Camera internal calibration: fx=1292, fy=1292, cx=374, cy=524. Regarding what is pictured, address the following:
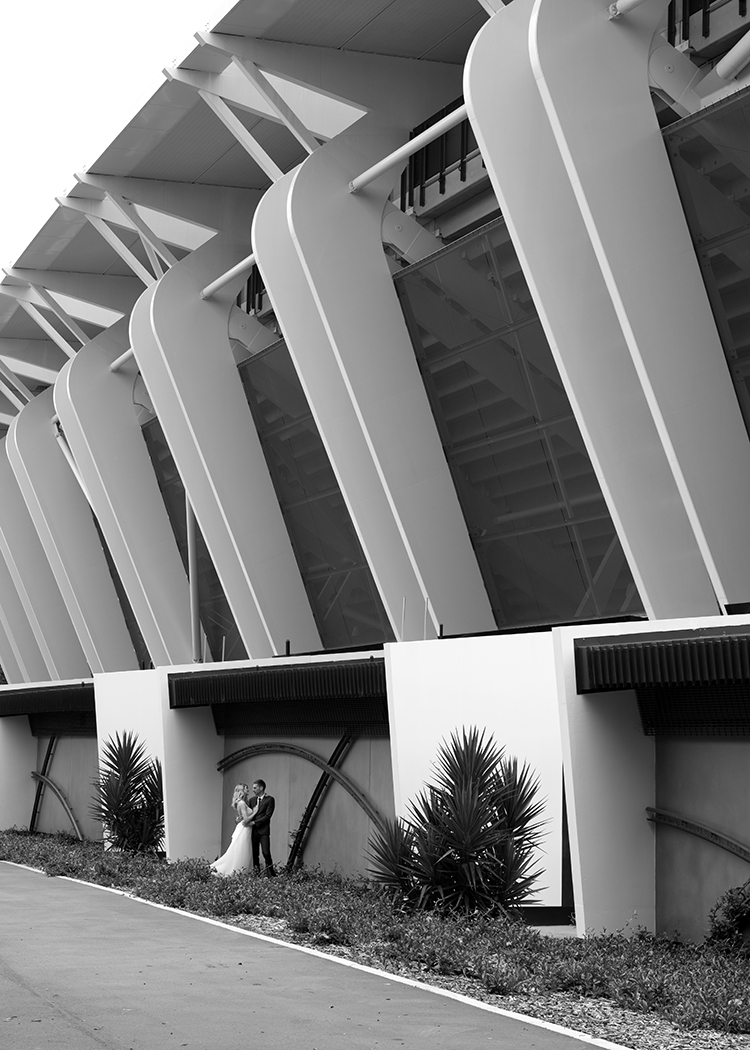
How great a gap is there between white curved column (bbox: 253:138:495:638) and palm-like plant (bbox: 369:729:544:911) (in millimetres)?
6906

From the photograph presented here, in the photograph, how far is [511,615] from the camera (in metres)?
19.9

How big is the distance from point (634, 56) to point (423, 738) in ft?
26.6

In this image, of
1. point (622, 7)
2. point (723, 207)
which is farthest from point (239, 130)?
point (723, 207)

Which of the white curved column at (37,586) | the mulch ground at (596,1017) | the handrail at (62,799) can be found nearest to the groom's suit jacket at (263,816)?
the mulch ground at (596,1017)

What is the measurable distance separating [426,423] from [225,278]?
5443mm

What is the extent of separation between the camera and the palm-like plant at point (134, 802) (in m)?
21.0

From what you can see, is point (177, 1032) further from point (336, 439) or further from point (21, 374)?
point (21, 374)

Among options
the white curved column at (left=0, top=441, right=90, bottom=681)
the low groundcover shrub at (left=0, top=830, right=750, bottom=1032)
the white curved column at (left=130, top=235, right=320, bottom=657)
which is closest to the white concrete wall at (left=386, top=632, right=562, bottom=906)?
the low groundcover shrub at (left=0, top=830, right=750, bottom=1032)

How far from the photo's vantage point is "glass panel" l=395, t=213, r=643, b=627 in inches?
701

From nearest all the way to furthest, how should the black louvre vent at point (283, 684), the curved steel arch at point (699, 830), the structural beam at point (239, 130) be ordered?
1. the curved steel arch at point (699, 830)
2. the black louvre vent at point (283, 684)
3. the structural beam at point (239, 130)

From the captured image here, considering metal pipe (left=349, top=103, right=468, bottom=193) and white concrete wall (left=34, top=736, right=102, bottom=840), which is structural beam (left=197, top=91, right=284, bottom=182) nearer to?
metal pipe (left=349, top=103, right=468, bottom=193)

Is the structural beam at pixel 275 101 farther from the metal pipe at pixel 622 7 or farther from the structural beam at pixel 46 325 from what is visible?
the structural beam at pixel 46 325

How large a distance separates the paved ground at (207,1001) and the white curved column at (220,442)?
12.4 metres

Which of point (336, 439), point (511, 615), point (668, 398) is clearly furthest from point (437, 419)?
point (668, 398)
